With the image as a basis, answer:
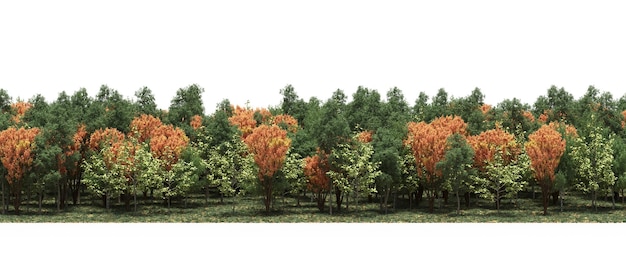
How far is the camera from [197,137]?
341 ft

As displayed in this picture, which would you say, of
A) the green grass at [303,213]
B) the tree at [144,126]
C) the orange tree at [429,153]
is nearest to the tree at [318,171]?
the green grass at [303,213]

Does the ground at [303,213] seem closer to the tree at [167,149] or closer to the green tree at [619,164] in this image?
the green tree at [619,164]

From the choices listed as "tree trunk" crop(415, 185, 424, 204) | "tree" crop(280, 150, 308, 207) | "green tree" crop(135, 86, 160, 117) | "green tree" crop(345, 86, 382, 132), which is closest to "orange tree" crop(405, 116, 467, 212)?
"tree trunk" crop(415, 185, 424, 204)

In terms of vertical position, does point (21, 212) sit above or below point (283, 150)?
below

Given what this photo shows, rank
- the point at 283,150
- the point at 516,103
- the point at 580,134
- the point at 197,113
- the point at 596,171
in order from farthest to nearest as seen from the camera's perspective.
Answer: the point at 197,113, the point at 516,103, the point at 580,134, the point at 596,171, the point at 283,150

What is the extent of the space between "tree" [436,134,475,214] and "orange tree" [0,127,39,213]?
5110 cm

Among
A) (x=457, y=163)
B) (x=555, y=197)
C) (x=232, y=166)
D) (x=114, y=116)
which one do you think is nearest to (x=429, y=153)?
(x=457, y=163)

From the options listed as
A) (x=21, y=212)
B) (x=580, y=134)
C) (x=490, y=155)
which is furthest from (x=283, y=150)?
(x=580, y=134)

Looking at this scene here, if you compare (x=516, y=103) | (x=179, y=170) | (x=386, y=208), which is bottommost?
(x=386, y=208)

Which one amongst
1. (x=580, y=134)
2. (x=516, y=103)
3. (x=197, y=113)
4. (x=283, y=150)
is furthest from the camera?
(x=197, y=113)

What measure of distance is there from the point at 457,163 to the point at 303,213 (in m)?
20.2

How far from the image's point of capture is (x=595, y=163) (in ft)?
268

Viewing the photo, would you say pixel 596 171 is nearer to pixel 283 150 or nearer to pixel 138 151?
pixel 283 150

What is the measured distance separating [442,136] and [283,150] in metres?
20.7
